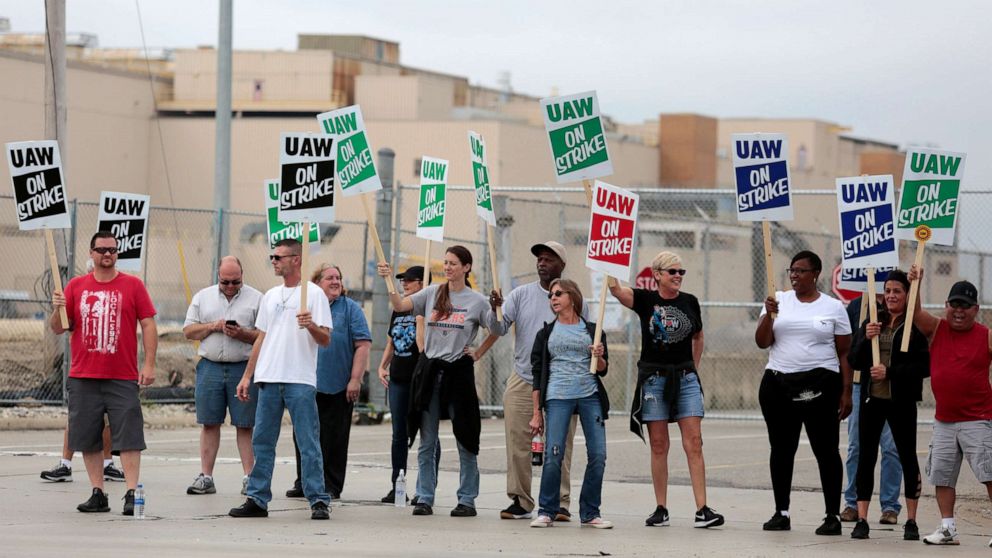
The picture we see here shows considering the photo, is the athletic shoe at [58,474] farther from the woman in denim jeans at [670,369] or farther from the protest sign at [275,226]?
the woman in denim jeans at [670,369]

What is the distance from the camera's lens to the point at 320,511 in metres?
10.9

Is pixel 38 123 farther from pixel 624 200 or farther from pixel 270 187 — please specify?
pixel 624 200

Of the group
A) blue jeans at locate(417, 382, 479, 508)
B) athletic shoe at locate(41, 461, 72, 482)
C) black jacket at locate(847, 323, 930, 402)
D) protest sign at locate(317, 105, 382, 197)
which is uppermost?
protest sign at locate(317, 105, 382, 197)

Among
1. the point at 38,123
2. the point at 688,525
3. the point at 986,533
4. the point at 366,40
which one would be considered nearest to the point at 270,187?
the point at 688,525

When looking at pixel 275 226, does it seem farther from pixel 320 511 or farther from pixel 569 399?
pixel 569 399

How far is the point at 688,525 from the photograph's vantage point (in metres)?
11.1

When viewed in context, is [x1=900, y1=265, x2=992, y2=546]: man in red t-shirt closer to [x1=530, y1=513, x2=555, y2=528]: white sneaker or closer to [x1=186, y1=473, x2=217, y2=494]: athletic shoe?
[x1=530, y1=513, x2=555, y2=528]: white sneaker

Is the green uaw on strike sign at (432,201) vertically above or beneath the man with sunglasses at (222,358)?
above

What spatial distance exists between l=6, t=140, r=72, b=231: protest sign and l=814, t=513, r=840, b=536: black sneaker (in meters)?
6.26

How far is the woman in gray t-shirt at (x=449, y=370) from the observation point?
1152 cm

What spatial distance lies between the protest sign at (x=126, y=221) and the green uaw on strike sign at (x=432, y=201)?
131 inches

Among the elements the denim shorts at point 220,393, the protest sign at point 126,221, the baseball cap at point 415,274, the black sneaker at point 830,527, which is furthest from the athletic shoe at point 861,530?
the protest sign at point 126,221

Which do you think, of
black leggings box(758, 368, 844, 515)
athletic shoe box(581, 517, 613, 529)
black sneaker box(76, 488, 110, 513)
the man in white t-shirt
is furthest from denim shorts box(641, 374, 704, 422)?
black sneaker box(76, 488, 110, 513)

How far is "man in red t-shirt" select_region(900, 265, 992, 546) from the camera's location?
10367mm
